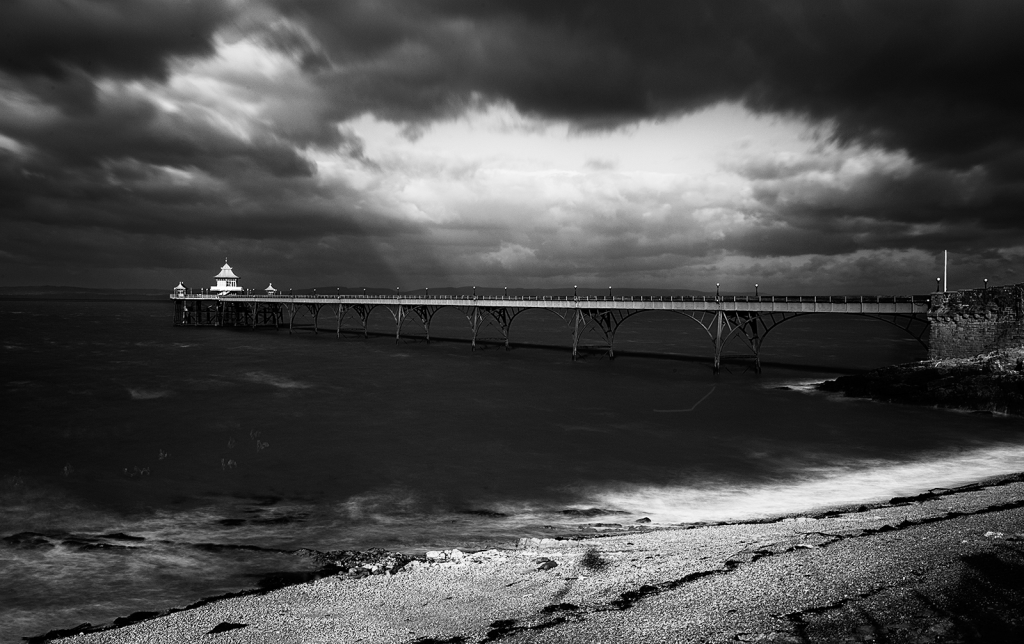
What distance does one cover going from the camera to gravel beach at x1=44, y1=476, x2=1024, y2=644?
24.7 ft

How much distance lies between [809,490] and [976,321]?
2110cm

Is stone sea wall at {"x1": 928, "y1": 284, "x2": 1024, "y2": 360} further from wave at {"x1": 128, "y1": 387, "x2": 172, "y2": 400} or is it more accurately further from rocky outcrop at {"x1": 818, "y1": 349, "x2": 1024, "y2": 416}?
wave at {"x1": 128, "y1": 387, "x2": 172, "y2": 400}

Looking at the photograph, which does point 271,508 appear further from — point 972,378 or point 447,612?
point 972,378

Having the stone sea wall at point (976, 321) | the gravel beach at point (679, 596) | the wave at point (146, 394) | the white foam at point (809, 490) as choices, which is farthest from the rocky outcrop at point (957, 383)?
the wave at point (146, 394)

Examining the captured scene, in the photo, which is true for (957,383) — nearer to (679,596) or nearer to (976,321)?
(976,321)

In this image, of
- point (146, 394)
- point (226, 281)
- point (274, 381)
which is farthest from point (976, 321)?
point (226, 281)

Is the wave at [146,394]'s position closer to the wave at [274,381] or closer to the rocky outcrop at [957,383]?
the wave at [274,381]

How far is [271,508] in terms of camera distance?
605 inches

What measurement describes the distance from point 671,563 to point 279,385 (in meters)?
33.1

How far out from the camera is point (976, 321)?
30.5m

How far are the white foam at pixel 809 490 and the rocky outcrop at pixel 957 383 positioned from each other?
7.49m

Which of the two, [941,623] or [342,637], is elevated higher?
[941,623]

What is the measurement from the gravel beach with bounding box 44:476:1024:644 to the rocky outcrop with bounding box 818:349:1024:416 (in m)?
19.3

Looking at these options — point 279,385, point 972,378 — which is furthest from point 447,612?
point 279,385
